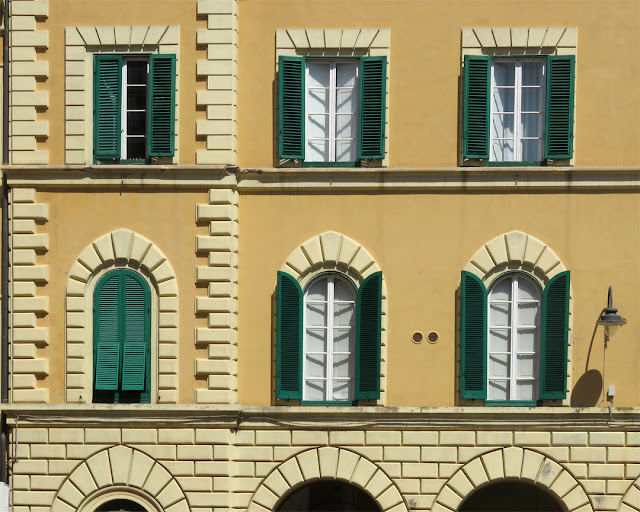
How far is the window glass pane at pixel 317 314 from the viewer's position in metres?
24.6

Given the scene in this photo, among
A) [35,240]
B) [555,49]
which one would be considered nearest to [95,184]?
[35,240]

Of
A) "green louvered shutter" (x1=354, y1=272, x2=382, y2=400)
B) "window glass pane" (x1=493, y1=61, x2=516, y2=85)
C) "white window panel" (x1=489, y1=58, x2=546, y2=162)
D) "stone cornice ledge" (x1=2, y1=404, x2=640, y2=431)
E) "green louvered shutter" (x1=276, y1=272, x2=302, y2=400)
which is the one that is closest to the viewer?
"stone cornice ledge" (x1=2, y1=404, x2=640, y2=431)

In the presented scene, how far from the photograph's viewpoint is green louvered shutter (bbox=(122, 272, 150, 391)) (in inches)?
952

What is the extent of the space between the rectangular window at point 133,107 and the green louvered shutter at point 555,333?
709cm

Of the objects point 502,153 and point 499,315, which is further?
point 502,153

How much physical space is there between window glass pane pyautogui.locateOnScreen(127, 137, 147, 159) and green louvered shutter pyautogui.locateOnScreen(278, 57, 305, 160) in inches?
96.3

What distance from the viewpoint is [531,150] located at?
24.6m

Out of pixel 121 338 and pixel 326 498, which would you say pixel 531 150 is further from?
pixel 121 338

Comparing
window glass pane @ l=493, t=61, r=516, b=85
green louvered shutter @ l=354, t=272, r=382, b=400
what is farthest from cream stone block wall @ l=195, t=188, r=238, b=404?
window glass pane @ l=493, t=61, r=516, b=85

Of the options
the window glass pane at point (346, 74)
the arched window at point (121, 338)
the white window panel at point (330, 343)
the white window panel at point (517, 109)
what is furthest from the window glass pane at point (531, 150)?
the arched window at point (121, 338)

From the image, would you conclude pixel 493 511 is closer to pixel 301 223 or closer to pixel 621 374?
pixel 621 374

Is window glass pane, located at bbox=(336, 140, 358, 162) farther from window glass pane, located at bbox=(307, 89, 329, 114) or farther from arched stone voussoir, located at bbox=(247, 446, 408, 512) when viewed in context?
arched stone voussoir, located at bbox=(247, 446, 408, 512)

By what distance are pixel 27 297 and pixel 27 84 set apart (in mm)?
3758

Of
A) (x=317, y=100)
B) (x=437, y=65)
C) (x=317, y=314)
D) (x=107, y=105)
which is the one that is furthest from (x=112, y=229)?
(x=437, y=65)
